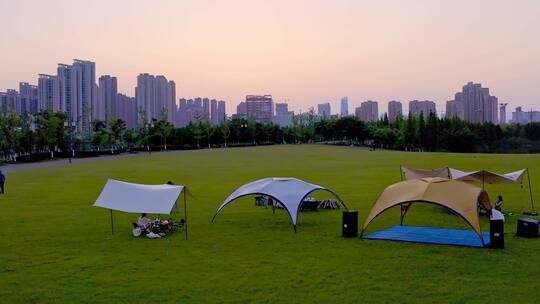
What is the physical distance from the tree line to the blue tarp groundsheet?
2873 inches

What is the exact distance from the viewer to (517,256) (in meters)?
15.2

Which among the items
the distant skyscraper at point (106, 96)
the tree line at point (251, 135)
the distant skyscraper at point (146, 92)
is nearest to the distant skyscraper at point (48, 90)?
the distant skyscraper at point (106, 96)

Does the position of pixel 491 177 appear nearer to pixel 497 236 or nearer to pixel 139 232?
pixel 497 236

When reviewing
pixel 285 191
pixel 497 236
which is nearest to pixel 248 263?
pixel 285 191

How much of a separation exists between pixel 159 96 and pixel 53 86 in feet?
202

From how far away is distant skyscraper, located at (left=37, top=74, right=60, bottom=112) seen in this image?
139m

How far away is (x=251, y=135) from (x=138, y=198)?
4818 inches

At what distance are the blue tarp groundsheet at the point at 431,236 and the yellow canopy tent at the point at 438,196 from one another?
789 millimetres

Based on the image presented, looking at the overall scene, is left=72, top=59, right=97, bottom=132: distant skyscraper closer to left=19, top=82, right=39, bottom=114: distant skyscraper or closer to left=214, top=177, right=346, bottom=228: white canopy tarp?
left=19, top=82, right=39, bottom=114: distant skyscraper

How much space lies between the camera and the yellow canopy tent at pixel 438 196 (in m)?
17.1

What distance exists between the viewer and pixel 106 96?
170000mm

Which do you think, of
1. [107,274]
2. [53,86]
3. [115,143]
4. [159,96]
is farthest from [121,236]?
[159,96]

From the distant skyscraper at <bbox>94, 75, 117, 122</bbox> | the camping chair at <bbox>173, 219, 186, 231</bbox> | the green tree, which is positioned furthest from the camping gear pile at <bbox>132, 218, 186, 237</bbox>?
the distant skyscraper at <bbox>94, 75, 117, 122</bbox>

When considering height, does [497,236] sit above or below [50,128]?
below
